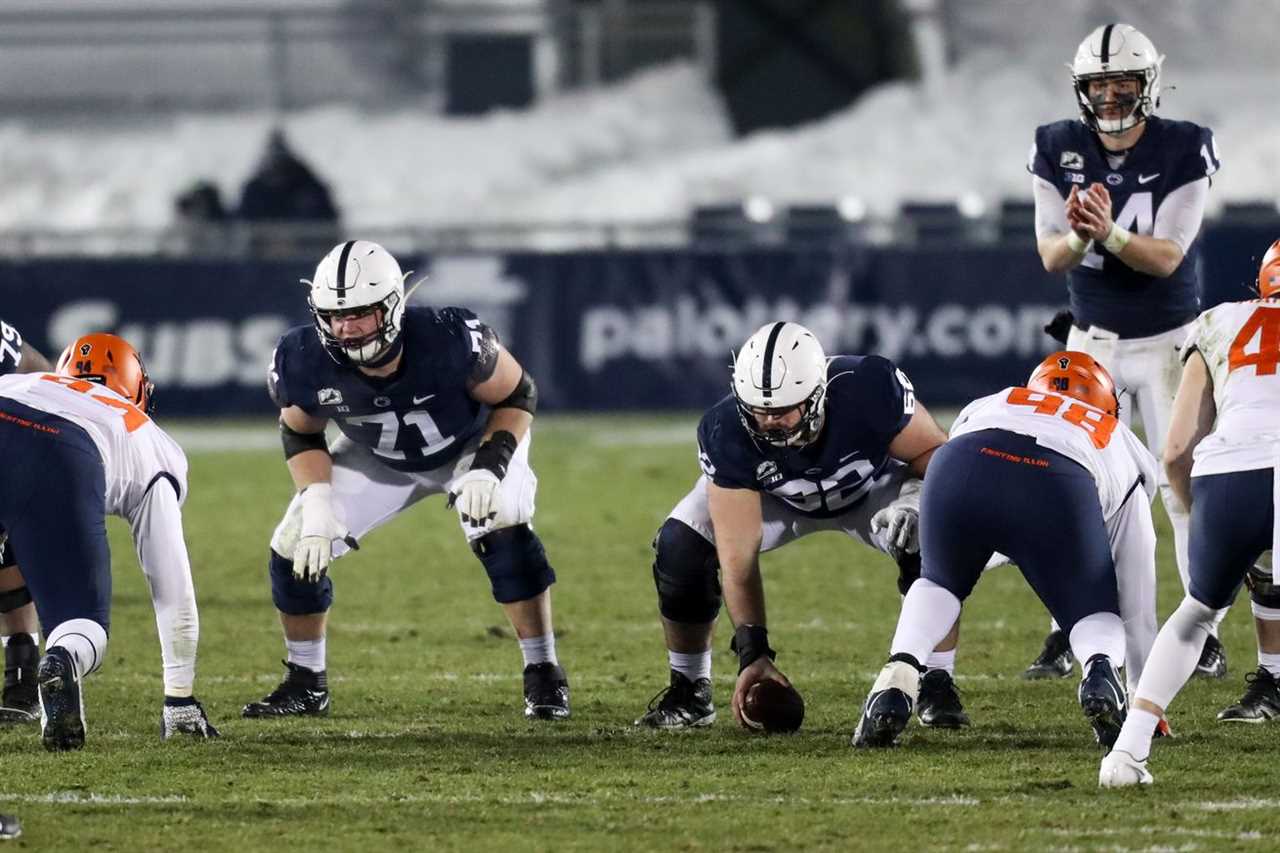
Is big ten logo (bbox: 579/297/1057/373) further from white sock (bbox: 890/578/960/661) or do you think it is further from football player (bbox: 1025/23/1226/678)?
white sock (bbox: 890/578/960/661)

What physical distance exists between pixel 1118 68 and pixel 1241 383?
1956 mm

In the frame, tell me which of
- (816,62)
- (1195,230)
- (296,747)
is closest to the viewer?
(296,747)

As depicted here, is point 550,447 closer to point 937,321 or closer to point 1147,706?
point 937,321

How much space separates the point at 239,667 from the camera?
7.71m

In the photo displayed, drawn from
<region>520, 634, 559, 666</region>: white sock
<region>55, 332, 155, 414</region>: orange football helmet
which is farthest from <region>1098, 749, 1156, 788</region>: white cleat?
<region>55, 332, 155, 414</region>: orange football helmet

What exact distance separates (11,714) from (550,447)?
9.12 m

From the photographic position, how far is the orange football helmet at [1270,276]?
18.6 feet

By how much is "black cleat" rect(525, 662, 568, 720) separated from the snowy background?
1470 cm

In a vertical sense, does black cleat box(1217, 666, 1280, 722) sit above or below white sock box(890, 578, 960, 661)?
below

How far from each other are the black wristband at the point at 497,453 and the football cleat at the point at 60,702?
1420 millimetres

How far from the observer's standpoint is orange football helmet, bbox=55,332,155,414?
6.70 metres

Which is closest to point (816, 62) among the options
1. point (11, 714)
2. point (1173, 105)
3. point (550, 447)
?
point (1173, 105)

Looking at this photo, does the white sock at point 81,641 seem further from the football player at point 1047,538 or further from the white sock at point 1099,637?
the white sock at point 1099,637

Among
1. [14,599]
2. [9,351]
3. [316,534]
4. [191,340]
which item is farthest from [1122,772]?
[191,340]
